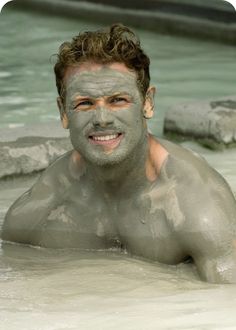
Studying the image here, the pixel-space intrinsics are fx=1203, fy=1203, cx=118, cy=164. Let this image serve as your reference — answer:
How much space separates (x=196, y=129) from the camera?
272 inches

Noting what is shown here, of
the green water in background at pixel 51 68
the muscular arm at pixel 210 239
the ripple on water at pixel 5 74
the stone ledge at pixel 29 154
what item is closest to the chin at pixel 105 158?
the muscular arm at pixel 210 239

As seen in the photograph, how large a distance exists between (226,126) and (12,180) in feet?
4.31

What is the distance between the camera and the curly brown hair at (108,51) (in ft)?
14.6

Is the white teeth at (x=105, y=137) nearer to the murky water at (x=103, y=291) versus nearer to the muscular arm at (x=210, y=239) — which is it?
the muscular arm at (x=210, y=239)

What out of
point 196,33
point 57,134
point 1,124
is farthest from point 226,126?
point 196,33

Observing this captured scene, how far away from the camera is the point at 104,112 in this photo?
445 centimetres

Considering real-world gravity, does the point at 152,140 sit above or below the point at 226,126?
above

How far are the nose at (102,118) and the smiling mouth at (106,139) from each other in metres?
0.04

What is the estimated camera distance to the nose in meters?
4.43

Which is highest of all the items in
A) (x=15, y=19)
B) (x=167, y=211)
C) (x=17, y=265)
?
(x=167, y=211)

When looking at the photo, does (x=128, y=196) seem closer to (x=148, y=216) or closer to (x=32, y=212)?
(x=148, y=216)

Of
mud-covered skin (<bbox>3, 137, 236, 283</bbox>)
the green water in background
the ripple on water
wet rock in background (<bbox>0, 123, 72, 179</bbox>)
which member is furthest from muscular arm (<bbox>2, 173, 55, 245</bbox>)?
the ripple on water

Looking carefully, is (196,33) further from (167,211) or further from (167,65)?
(167,211)

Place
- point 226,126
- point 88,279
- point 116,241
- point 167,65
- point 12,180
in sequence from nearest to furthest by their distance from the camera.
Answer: point 88,279, point 116,241, point 12,180, point 226,126, point 167,65
